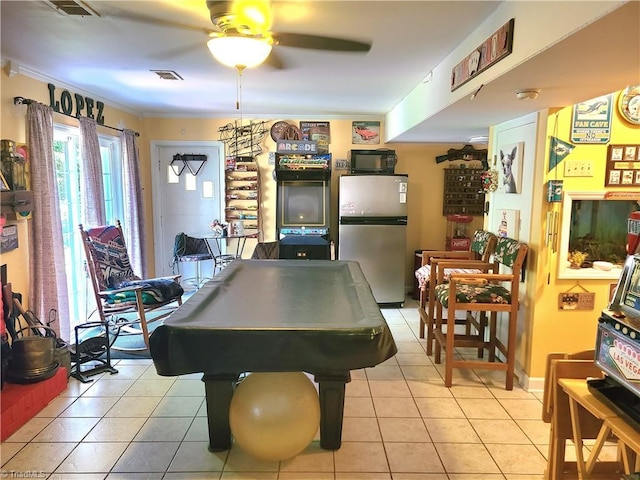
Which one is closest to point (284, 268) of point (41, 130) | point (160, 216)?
point (41, 130)

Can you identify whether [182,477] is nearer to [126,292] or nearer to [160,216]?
[126,292]

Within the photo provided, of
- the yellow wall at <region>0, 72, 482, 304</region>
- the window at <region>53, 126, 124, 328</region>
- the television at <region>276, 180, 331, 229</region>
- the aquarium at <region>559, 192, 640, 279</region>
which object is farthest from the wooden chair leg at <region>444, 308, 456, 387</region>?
the window at <region>53, 126, 124, 328</region>

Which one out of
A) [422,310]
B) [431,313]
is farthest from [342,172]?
[431,313]

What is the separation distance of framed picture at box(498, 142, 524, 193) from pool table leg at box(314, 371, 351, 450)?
2030mm

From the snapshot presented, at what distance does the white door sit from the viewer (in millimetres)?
5703

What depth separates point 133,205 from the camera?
16.6 feet

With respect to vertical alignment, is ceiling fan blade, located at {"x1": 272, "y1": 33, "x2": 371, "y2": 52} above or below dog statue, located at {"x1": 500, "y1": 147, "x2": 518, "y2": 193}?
above

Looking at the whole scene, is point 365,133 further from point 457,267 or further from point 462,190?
point 457,267

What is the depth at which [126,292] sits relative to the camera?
385cm

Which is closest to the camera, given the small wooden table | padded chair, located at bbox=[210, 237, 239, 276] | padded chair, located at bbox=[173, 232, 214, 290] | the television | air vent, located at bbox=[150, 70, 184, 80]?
the small wooden table

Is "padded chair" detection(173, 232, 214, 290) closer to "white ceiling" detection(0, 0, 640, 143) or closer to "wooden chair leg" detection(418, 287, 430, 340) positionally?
"white ceiling" detection(0, 0, 640, 143)

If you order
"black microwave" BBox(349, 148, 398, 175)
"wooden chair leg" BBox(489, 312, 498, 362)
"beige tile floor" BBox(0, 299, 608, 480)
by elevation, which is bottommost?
"beige tile floor" BBox(0, 299, 608, 480)

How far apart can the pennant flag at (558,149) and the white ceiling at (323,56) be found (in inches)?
10.0

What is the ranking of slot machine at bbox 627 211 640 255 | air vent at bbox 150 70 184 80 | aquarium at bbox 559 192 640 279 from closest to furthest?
slot machine at bbox 627 211 640 255 < aquarium at bbox 559 192 640 279 < air vent at bbox 150 70 184 80
